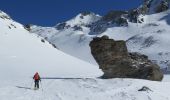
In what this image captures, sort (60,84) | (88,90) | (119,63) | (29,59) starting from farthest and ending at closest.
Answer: (29,59) → (119,63) → (60,84) → (88,90)

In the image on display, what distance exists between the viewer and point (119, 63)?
56.4 metres

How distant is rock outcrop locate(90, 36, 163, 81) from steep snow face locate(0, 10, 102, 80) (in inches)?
304

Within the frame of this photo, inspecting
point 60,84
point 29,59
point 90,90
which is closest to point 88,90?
point 90,90

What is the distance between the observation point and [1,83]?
4947 cm

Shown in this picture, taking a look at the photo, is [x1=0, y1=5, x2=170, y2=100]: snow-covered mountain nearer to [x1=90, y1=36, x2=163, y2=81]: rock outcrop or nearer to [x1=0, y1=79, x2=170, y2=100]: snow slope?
[x1=0, y1=79, x2=170, y2=100]: snow slope

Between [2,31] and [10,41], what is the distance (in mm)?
6739

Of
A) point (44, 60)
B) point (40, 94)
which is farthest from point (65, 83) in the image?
point (44, 60)

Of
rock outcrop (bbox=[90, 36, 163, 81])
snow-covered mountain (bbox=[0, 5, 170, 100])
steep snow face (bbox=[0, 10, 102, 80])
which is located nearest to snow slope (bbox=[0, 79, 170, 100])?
snow-covered mountain (bbox=[0, 5, 170, 100])

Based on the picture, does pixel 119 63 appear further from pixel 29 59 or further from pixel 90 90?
pixel 29 59

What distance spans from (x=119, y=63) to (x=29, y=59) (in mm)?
22533

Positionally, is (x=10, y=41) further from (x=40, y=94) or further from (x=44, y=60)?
(x=40, y=94)

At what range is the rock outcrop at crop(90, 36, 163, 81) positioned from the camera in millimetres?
55237

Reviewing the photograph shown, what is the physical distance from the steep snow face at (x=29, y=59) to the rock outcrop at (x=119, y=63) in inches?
304

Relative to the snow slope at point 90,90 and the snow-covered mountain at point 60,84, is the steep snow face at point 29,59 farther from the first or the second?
the snow slope at point 90,90
